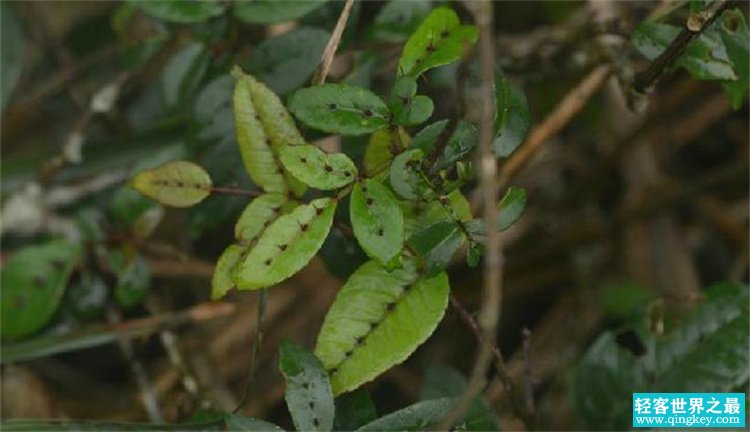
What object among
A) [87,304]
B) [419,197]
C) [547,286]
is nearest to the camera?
[419,197]

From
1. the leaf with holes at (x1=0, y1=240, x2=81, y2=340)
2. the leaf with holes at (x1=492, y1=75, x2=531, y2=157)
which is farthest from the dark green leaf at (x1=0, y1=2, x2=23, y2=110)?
the leaf with holes at (x1=492, y1=75, x2=531, y2=157)

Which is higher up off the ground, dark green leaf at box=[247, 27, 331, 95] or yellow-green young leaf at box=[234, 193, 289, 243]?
dark green leaf at box=[247, 27, 331, 95]

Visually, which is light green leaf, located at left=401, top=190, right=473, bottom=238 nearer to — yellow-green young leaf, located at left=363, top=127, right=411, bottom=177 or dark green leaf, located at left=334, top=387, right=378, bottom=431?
yellow-green young leaf, located at left=363, top=127, right=411, bottom=177

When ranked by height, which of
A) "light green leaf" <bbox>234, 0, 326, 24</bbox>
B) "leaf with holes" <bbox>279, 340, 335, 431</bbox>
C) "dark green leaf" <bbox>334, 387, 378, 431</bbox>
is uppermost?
"light green leaf" <bbox>234, 0, 326, 24</bbox>

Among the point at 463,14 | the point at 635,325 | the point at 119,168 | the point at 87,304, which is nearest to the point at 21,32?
the point at 119,168

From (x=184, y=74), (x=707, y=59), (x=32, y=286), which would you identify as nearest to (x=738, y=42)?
(x=707, y=59)

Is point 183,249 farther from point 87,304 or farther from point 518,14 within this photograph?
point 518,14

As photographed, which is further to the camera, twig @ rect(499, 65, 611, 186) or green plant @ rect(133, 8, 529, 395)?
twig @ rect(499, 65, 611, 186)
